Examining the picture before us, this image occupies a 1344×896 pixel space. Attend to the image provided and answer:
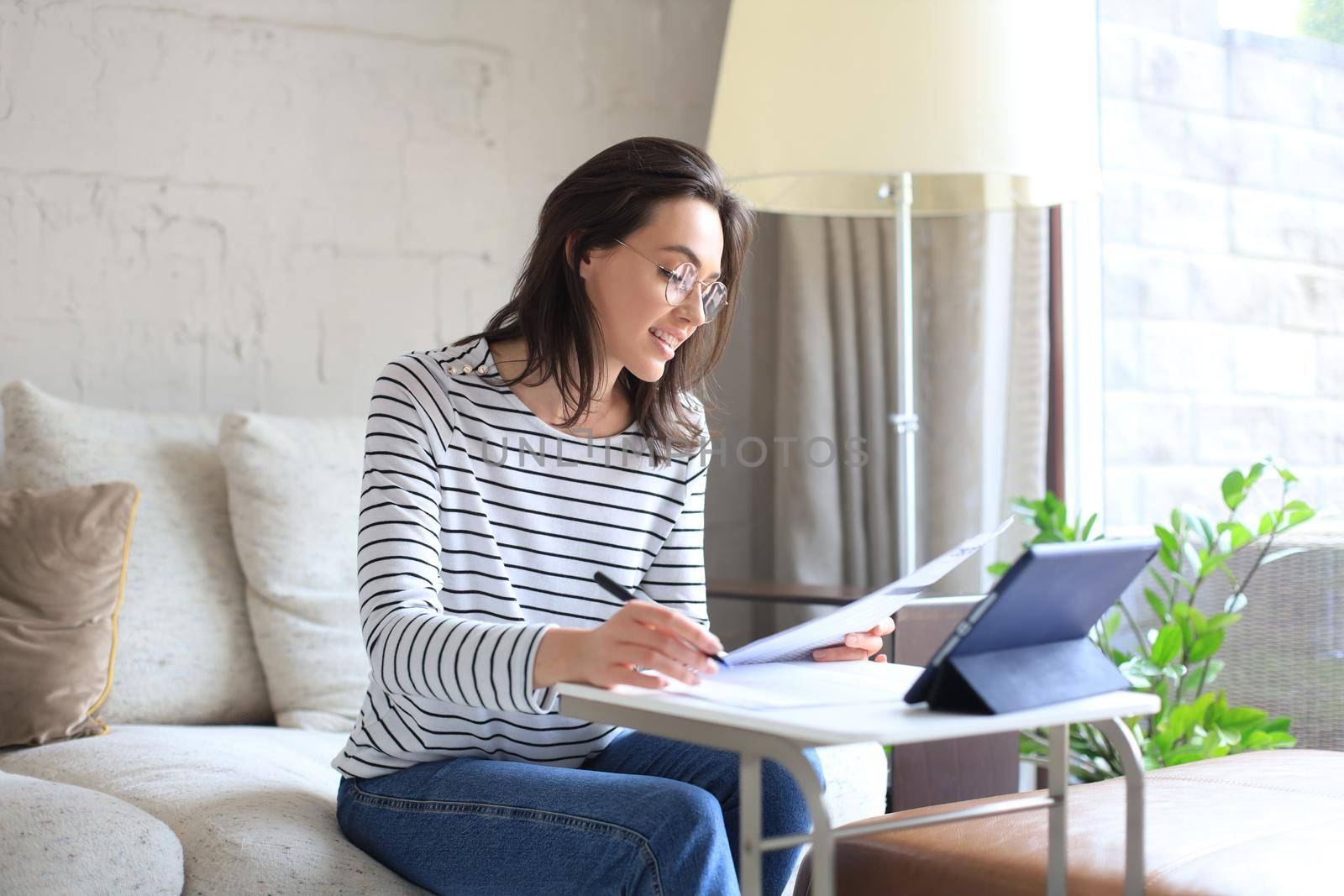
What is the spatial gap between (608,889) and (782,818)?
253 millimetres

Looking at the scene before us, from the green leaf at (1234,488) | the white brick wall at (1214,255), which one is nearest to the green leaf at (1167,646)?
the green leaf at (1234,488)

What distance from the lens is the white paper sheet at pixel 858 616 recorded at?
101 centimetres

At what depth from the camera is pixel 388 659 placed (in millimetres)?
1102

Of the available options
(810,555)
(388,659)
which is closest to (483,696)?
(388,659)

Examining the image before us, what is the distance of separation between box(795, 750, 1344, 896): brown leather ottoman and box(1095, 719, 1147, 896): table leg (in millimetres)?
43

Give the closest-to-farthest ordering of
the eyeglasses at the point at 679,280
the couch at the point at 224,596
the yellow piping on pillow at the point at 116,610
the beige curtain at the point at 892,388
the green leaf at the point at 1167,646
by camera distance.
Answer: the eyeglasses at the point at 679,280
the couch at the point at 224,596
the yellow piping on pillow at the point at 116,610
the green leaf at the point at 1167,646
the beige curtain at the point at 892,388

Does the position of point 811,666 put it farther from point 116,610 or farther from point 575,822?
point 116,610

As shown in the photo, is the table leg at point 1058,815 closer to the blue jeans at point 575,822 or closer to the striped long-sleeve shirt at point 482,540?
the blue jeans at point 575,822

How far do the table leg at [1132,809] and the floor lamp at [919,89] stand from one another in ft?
3.56

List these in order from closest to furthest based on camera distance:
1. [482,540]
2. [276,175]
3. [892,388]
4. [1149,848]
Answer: [1149,848], [482,540], [276,175], [892,388]

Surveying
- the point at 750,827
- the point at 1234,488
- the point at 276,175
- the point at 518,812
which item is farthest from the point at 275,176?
the point at 750,827

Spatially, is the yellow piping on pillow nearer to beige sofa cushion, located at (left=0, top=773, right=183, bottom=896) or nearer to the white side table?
beige sofa cushion, located at (left=0, top=773, right=183, bottom=896)

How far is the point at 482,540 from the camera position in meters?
1.31

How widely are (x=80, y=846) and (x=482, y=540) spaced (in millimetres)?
446
